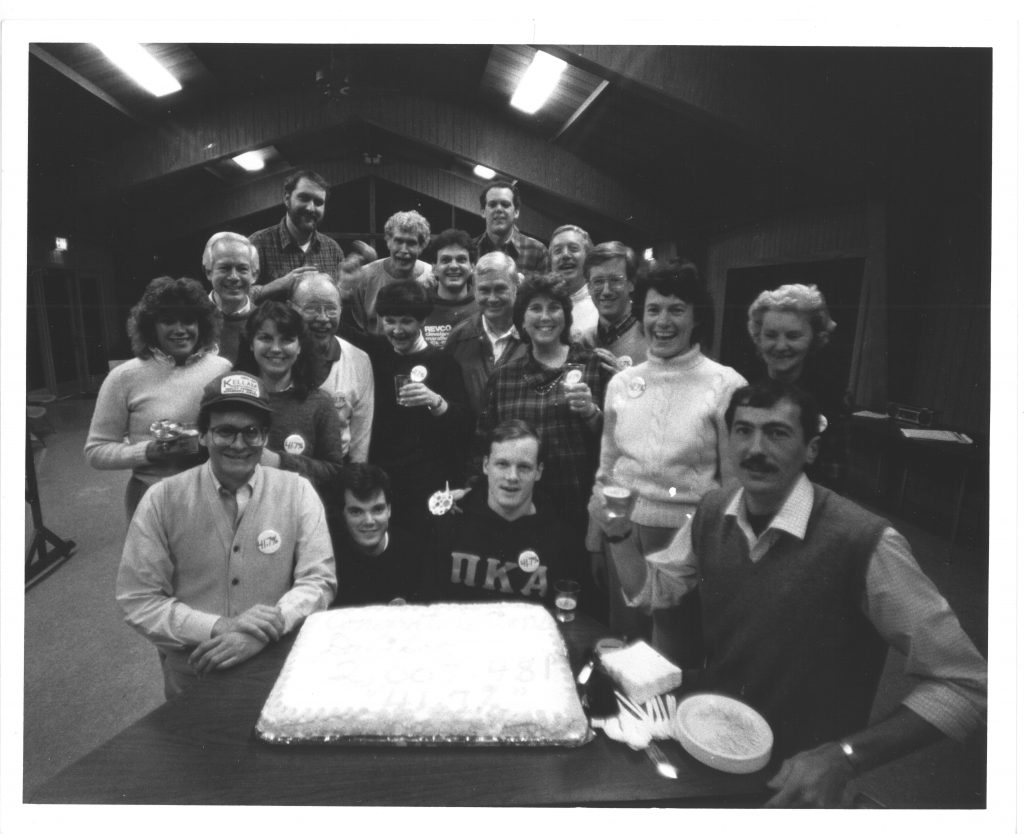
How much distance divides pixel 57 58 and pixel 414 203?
1.02 metres

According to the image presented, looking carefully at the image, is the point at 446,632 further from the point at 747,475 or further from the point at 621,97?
the point at 621,97

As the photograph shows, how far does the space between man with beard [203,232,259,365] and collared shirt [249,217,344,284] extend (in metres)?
0.03

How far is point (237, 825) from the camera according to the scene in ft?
4.70

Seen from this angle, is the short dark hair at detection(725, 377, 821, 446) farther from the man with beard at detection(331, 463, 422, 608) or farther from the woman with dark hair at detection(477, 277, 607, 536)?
the man with beard at detection(331, 463, 422, 608)

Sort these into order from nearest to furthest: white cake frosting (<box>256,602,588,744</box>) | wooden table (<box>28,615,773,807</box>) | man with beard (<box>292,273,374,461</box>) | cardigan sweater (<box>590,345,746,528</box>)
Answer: wooden table (<box>28,615,773,807</box>) → white cake frosting (<box>256,602,588,744</box>) → cardigan sweater (<box>590,345,746,528</box>) → man with beard (<box>292,273,374,461</box>)

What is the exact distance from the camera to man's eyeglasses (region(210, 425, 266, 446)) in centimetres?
159

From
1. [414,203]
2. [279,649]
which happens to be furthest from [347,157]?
[279,649]

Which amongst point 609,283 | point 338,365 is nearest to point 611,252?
point 609,283

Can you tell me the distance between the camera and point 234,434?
159cm

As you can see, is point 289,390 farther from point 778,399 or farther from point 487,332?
point 778,399

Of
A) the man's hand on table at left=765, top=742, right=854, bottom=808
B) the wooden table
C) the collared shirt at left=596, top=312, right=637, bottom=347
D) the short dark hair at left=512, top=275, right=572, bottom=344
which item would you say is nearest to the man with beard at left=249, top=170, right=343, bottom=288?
the short dark hair at left=512, top=275, right=572, bottom=344

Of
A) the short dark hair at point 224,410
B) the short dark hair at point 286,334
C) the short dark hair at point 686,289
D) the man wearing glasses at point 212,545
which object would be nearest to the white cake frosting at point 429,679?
the man wearing glasses at point 212,545

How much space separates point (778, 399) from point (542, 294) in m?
0.69

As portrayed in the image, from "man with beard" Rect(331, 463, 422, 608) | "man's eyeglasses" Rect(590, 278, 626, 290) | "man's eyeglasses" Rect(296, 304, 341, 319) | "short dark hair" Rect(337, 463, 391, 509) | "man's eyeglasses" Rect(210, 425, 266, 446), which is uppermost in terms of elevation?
"man's eyeglasses" Rect(590, 278, 626, 290)
